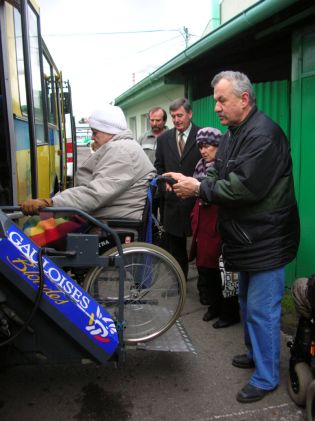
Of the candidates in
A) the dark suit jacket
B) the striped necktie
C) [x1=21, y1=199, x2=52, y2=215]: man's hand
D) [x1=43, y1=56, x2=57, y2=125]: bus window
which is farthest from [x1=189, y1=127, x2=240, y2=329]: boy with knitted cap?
[x1=43, y1=56, x2=57, y2=125]: bus window

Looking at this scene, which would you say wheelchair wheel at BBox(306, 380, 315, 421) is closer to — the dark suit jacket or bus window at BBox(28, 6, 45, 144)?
the dark suit jacket

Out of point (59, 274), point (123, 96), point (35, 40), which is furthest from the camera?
point (123, 96)

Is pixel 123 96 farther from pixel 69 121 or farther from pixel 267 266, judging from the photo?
pixel 267 266

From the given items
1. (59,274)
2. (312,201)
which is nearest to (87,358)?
(59,274)

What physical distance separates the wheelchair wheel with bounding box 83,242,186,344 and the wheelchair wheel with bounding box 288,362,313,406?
802 millimetres

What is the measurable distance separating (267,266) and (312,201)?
1.72 metres

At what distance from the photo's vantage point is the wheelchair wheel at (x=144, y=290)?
9.02 ft

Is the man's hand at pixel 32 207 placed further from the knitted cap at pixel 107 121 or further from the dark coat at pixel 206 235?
the dark coat at pixel 206 235

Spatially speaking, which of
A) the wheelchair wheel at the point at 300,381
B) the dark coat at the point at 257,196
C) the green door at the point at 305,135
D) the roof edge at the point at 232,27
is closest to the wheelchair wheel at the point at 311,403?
the wheelchair wheel at the point at 300,381

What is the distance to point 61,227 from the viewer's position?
288cm

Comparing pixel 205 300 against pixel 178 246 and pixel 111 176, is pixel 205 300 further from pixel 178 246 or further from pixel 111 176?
pixel 111 176

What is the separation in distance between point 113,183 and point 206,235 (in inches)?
54.5

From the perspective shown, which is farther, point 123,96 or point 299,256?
point 123,96

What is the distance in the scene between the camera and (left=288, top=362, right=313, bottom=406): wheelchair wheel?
266 cm
